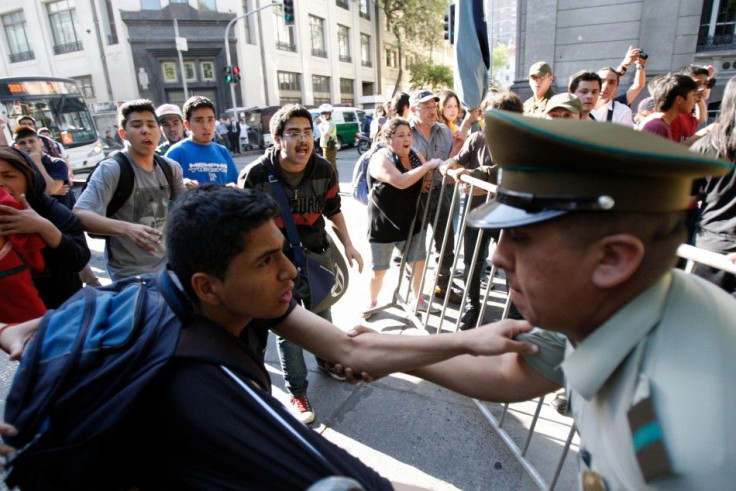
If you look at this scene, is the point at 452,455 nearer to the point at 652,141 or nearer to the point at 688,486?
the point at 688,486

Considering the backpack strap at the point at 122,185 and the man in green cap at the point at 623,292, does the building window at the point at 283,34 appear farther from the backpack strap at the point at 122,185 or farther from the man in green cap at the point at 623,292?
the man in green cap at the point at 623,292

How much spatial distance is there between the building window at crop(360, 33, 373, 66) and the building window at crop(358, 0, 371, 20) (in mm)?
1500

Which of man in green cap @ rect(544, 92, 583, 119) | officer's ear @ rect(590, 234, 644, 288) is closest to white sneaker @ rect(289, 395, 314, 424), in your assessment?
officer's ear @ rect(590, 234, 644, 288)

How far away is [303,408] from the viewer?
278cm

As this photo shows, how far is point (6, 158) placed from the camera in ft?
6.98

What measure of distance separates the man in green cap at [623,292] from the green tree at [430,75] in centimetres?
4387

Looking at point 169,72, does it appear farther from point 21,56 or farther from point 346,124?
point 346,124

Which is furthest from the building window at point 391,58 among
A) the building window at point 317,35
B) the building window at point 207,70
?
the building window at point 207,70

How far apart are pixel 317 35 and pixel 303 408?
34.3 m

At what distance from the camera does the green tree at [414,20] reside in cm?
3784

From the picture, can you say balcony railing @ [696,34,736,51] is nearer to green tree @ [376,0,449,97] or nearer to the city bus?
the city bus

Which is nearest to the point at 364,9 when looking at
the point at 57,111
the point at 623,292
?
the point at 57,111

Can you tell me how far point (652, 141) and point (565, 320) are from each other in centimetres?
38

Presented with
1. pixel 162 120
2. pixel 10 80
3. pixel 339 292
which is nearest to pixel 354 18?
pixel 10 80
